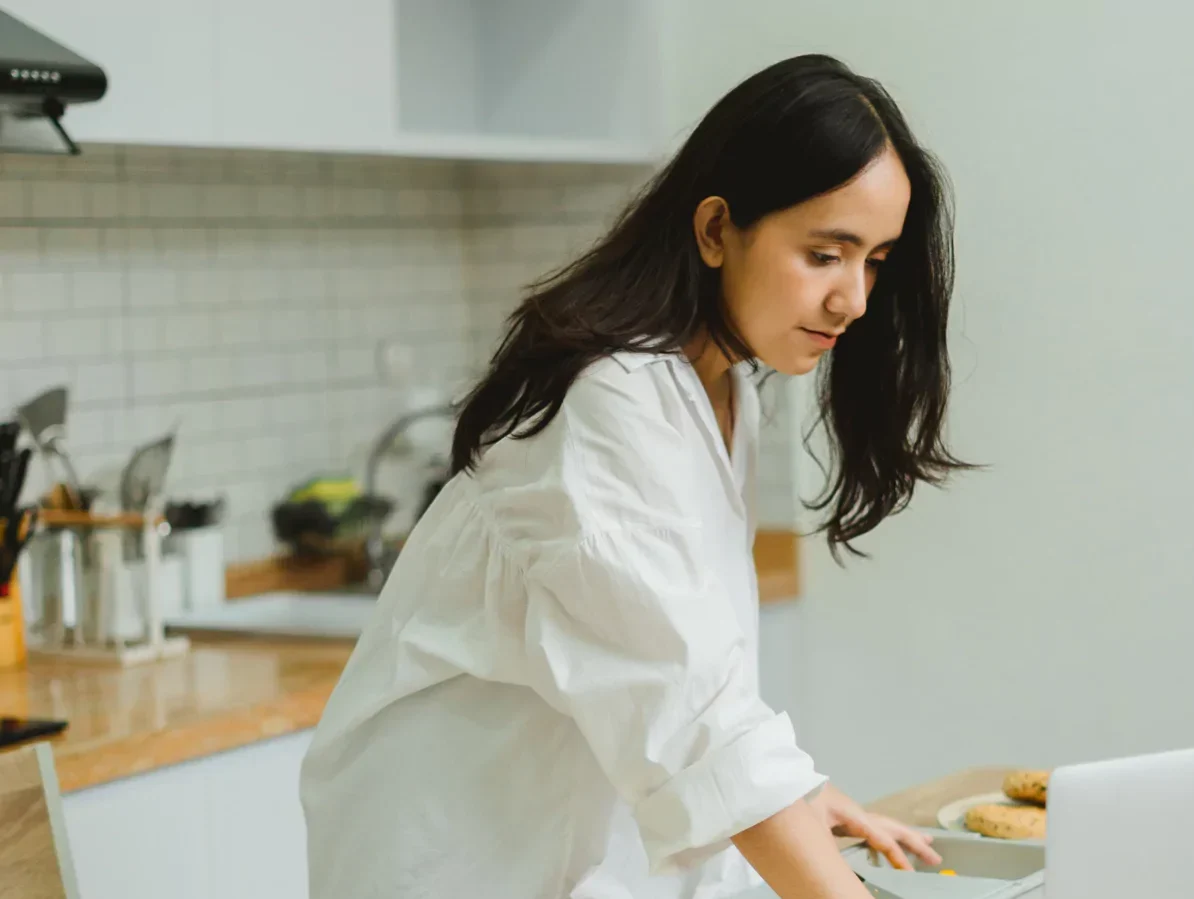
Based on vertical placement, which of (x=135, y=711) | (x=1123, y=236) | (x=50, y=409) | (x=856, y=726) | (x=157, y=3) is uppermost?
(x=157, y=3)

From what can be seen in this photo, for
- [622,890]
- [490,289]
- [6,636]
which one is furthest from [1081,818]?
[490,289]

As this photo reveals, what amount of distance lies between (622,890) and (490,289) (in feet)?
7.02

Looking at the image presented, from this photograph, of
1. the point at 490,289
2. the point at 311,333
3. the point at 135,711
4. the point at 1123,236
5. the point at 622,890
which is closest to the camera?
the point at 622,890

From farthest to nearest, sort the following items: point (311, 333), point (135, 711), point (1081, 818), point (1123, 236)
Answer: point (311, 333) < point (1123, 236) < point (135, 711) < point (1081, 818)

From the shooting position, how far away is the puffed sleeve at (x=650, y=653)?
3.85ft

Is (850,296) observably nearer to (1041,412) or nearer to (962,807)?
(962,807)

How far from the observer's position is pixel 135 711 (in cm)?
210

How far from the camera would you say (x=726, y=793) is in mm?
1165

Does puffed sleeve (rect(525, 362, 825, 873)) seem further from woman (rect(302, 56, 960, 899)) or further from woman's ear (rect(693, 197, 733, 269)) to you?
woman's ear (rect(693, 197, 733, 269))

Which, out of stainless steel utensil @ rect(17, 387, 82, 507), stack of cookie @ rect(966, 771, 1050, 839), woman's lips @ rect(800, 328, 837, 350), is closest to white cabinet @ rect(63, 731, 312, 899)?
stainless steel utensil @ rect(17, 387, 82, 507)

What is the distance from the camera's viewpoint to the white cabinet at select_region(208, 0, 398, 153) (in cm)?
238

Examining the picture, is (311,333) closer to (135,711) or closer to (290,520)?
(290,520)

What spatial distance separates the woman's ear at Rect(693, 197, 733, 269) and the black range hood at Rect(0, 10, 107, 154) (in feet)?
3.35

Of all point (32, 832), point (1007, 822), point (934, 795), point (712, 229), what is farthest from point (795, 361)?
point (32, 832)
